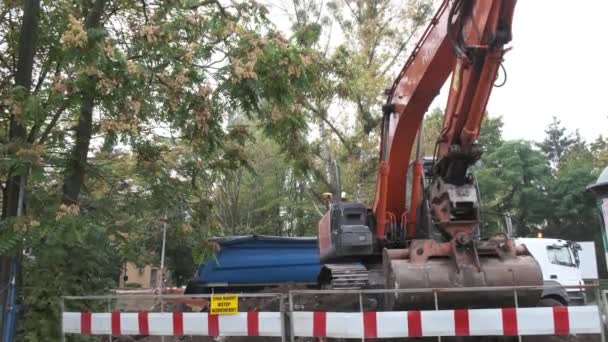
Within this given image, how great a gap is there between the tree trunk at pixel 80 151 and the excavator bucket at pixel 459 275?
4483 millimetres

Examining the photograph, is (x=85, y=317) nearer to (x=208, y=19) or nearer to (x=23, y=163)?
(x=23, y=163)

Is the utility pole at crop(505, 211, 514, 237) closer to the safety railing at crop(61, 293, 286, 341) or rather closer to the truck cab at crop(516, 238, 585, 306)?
the safety railing at crop(61, 293, 286, 341)

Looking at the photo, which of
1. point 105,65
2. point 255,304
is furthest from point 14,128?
point 255,304

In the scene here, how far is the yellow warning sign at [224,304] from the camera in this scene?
290 inches

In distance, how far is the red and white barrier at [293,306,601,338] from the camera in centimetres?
684

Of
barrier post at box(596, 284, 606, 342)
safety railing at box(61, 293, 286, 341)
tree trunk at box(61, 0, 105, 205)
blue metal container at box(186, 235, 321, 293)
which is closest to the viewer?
barrier post at box(596, 284, 606, 342)

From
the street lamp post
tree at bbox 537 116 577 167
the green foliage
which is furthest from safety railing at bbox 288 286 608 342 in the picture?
tree at bbox 537 116 577 167

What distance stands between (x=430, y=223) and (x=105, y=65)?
5285mm

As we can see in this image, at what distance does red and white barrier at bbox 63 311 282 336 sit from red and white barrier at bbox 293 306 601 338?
29.8 inches

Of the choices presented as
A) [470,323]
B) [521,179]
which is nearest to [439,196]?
[470,323]

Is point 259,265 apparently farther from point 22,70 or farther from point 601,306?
point 601,306

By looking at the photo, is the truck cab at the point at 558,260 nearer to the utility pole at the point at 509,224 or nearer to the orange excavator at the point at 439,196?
the utility pole at the point at 509,224

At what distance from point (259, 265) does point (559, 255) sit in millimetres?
8581

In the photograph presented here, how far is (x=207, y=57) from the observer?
26.8 ft
